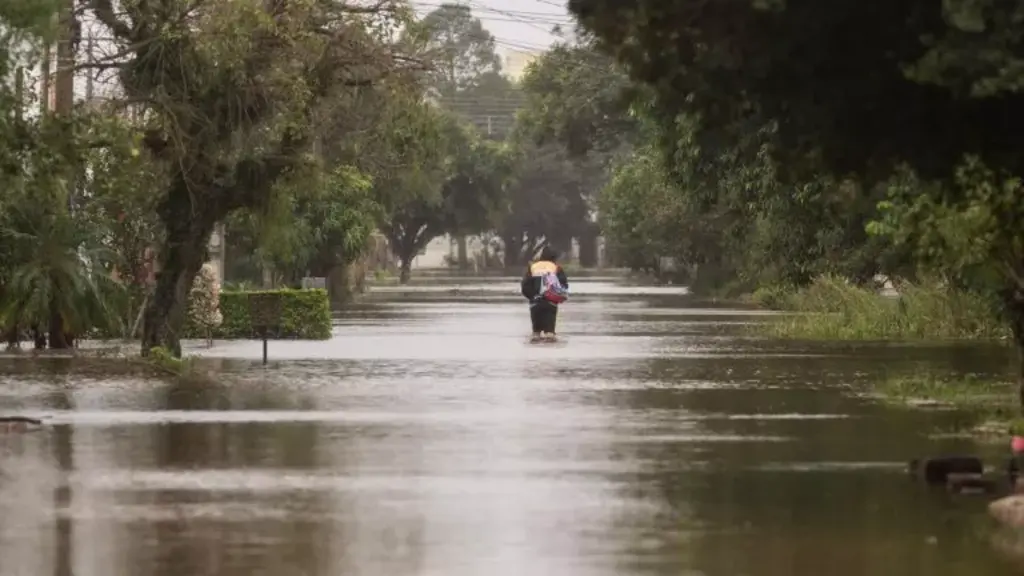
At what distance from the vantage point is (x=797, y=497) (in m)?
13.5

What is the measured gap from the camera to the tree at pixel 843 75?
11250mm

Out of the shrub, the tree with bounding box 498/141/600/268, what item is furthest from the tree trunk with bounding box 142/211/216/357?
the tree with bounding box 498/141/600/268

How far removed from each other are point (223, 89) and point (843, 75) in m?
14.2

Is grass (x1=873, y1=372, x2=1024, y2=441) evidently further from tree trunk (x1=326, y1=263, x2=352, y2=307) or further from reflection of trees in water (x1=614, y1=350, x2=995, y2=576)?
tree trunk (x1=326, y1=263, x2=352, y2=307)

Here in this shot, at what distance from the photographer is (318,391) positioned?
74.8 ft

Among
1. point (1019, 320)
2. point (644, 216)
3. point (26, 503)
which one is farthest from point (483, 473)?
point (644, 216)

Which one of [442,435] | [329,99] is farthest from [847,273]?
[442,435]

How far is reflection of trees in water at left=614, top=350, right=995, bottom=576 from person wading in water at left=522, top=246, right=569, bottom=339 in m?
12.1

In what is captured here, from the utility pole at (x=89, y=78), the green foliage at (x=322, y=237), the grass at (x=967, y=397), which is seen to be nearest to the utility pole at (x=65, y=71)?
the utility pole at (x=89, y=78)

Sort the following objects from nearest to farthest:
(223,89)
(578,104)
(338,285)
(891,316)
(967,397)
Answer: (967,397), (223,89), (891,316), (578,104), (338,285)

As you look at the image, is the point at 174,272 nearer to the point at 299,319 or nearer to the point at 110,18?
the point at 110,18

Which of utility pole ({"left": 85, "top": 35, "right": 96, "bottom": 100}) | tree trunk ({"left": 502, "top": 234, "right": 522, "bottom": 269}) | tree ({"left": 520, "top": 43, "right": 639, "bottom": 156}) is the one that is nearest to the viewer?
utility pole ({"left": 85, "top": 35, "right": 96, "bottom": 100})

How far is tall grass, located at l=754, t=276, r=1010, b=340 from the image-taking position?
33.9 m

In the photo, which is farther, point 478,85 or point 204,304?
point 478,85
